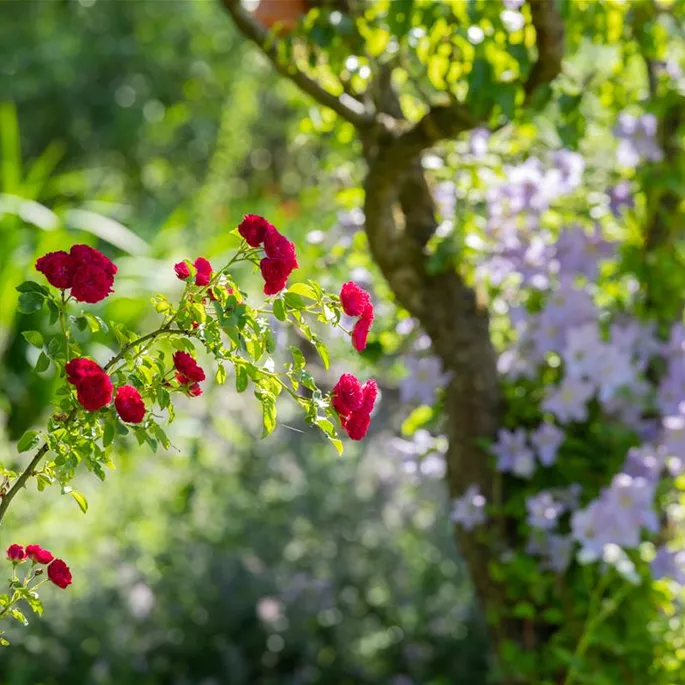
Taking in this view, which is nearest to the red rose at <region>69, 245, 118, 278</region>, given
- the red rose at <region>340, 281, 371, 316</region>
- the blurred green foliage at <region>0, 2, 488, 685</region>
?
the red rose at <region>340, 281, 371, 316</region>

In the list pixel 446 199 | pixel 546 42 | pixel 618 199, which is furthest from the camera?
pixel 446 199

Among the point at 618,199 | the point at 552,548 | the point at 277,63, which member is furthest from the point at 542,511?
the point at 277,63

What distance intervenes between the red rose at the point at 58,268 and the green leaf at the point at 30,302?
3 cm

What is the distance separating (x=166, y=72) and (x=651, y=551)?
6.77m

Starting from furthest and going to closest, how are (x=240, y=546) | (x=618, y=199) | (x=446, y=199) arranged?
1. (x=240, y=546)
2. (x=446, y=199)
3. (x=618, y=199)

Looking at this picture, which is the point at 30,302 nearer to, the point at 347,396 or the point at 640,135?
the point at 347,396

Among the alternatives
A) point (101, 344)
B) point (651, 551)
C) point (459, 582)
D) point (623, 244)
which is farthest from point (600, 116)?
point (101, 344)

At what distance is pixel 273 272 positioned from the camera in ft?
3.79

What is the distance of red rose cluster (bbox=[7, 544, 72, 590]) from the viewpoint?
121 cm

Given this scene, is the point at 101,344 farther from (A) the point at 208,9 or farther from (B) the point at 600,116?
(A) the point at 208,9

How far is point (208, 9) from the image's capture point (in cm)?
807

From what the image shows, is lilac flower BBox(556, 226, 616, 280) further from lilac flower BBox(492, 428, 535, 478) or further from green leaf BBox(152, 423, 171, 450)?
green leaf BBox(152, 423, 171, 450)

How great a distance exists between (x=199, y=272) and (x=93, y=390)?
17 centimetres

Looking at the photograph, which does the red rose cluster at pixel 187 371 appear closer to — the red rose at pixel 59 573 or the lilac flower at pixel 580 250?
the red rose at pixel 59 573
